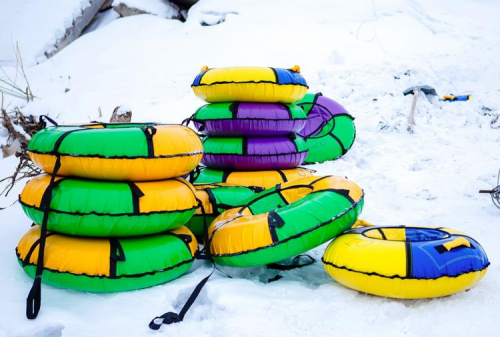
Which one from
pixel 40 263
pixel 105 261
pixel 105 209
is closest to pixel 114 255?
pixel 105 261

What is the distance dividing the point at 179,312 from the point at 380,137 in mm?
4418

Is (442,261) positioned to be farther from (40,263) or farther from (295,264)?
(40,263)

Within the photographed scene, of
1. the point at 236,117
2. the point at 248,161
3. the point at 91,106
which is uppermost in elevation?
the point at 236,117

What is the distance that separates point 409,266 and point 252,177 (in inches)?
75.7

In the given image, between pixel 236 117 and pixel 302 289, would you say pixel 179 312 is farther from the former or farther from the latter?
pixel 236 117

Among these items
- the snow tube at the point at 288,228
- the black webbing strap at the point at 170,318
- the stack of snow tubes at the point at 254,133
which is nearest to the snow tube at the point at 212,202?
the stack of snow tubes at the point at 254,133

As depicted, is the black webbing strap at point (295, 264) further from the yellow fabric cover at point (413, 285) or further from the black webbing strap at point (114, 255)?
the black webbing strap at point (114, 255)

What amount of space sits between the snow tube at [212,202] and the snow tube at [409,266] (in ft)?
3.59

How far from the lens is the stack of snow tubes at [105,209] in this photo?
2510mm

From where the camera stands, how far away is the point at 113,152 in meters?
2.55

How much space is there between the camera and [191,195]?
2.83 m

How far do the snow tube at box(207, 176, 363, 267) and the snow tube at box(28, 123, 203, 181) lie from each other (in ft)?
1.76

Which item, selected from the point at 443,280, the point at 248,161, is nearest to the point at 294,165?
the point at 248,161

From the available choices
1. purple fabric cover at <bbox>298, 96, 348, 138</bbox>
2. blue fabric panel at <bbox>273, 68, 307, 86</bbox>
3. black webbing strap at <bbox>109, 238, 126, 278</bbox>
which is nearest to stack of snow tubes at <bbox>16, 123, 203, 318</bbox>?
black webbing strap at <bbox>109, 238, 126, 278</bbox>
